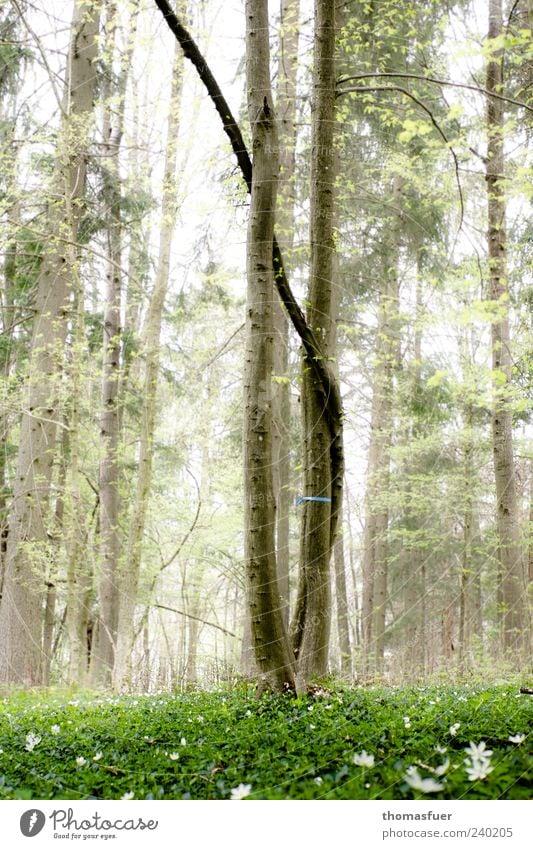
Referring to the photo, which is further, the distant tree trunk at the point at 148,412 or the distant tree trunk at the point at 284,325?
the distant tree trunk at the point at 148,412

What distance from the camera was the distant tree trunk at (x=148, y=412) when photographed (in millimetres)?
6512

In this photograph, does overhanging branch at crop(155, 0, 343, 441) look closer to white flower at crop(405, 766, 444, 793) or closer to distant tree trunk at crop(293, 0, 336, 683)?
distant tree trunk at crop(293, 0, 336, 683)

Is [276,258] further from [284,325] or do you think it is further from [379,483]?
[379,483]

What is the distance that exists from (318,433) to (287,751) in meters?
2.07

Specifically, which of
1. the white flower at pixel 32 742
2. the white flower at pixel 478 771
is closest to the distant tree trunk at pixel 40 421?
the white flower at pixel 32 742

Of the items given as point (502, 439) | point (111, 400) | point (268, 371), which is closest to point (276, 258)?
point (268, 371)

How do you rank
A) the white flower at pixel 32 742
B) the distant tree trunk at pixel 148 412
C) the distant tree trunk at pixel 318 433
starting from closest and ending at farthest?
the white flower at pixel 32 742 < the distant tree trunk at pixel 318 433 < the distant tree trunk at pixel 148 412

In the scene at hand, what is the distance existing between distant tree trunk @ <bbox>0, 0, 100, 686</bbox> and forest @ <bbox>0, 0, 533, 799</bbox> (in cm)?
3

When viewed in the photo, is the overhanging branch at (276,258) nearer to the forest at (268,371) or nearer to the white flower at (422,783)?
the forest at (268,371)

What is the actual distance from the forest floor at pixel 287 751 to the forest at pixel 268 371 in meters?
0.02

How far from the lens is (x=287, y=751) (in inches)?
88.3
